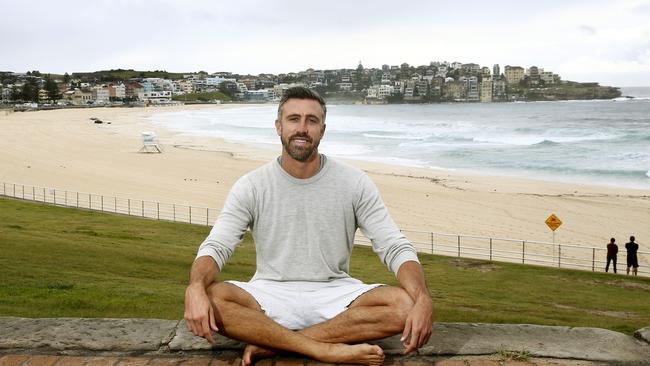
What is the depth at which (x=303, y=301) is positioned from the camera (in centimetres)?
372

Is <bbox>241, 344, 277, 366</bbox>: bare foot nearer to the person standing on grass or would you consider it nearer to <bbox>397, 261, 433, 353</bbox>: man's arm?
the person standing on grass

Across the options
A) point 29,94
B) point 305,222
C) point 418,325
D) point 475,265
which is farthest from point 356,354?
point 29,94

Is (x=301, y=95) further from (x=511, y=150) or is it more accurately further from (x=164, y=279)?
(x=511, y=150)

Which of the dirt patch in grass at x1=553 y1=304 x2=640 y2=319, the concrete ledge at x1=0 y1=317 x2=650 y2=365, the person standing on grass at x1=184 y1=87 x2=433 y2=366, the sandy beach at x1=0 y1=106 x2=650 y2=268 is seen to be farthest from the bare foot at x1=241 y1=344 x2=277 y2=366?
the sandy beach at x1=0 y1=106 x2=650 y2=268

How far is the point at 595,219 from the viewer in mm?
23453

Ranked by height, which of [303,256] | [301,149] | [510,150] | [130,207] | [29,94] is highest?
[29,94]

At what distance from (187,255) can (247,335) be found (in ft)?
30.7

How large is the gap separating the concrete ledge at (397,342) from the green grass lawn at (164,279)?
1.85 m

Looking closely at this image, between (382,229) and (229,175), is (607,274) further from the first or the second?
(229,175)

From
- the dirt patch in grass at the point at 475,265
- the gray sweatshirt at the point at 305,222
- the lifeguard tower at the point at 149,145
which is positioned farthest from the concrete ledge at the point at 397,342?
the lifeguard tower at the point at 149,145

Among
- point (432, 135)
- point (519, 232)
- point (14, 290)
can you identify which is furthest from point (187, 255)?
point (432, 135)

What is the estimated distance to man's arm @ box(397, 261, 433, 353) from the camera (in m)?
3.41

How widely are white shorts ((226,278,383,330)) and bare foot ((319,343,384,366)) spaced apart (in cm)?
30

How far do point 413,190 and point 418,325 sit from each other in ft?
86.9
